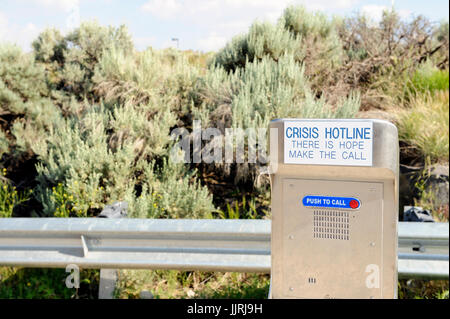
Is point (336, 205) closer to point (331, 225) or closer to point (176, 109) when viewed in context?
point (331, 225)

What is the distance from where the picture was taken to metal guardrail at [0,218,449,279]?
2792mm

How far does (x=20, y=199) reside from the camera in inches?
218

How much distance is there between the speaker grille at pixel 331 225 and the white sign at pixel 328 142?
0.24m

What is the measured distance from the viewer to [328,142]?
2.09 m

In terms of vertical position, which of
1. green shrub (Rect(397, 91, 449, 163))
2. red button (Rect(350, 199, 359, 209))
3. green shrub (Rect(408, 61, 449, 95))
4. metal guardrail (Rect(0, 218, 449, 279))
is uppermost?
green shrub (Rect(408, 61, 449, 95))

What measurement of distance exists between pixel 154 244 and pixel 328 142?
1.47 meters

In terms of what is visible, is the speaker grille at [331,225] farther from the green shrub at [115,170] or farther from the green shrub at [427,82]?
the green shrub at [427,82]

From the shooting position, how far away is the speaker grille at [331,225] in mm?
2107

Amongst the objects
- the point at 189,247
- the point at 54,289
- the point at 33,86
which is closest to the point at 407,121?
the point at 189,247

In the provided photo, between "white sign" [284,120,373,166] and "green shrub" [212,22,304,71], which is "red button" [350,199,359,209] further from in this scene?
"green shrub" [212,22,304,71]

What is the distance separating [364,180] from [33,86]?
6.48 meters

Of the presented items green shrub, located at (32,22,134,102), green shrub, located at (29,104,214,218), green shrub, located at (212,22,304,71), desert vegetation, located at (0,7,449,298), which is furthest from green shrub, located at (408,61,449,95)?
green shrub, located at (32,22,134,102)

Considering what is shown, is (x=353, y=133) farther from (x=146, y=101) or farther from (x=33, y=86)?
(x=33, y=86)

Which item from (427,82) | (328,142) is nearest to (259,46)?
(427,82)
